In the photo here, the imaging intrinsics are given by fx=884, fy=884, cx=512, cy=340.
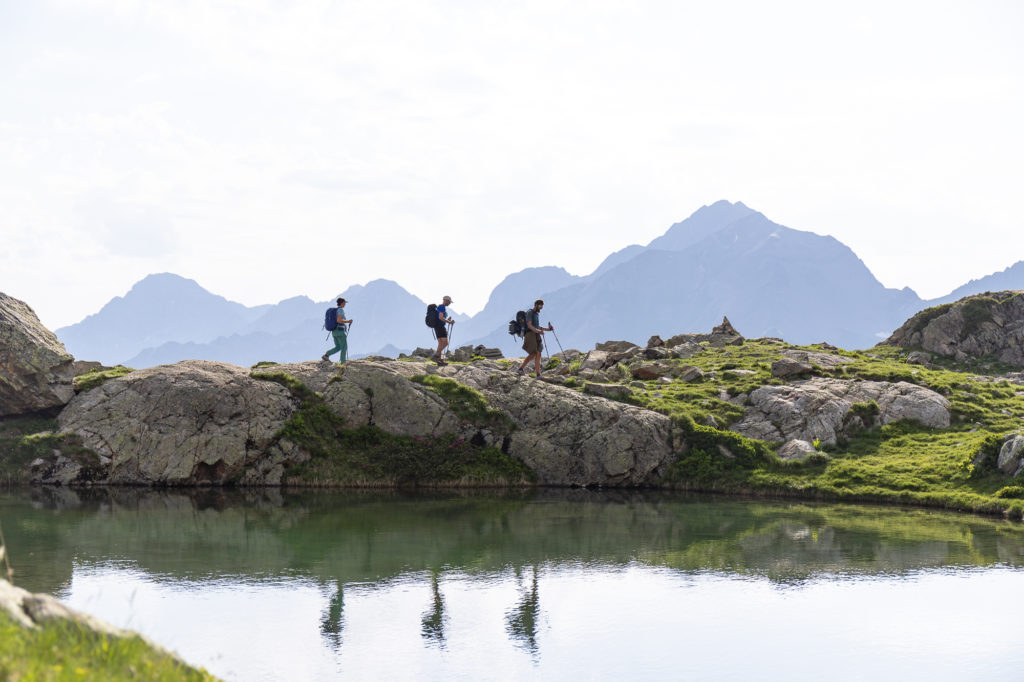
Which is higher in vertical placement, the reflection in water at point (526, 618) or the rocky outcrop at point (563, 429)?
the rocky outcrop at point (563, 429)

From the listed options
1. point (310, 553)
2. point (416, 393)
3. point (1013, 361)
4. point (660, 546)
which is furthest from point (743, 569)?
point (1013, 361)

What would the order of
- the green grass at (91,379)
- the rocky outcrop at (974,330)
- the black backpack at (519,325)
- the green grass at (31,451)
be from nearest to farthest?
the green grass at (31,451) → the green grass at (91,379) → the black backpack at (519,325) → the rocky outcrop at (974,330)

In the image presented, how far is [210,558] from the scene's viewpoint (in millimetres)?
29172

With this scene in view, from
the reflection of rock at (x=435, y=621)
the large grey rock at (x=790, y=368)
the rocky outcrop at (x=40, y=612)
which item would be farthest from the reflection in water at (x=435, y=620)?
the large grey rock at (x=790, y=368)

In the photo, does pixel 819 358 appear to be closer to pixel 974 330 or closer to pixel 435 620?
pixel 974 330

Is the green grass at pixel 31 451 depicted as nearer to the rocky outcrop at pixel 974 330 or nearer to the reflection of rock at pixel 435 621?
the reflection of rock at pixel 435 621

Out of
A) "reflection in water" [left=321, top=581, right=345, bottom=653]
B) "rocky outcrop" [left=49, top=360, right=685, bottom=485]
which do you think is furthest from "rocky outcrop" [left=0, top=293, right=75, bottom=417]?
"reflection in water" [left=321, top=581, right=345, bottom=653]

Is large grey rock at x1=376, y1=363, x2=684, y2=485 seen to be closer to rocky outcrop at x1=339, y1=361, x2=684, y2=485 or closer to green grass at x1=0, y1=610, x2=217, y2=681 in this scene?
rocky outcrop at x1=339, y1=361, x2=684, y2=485

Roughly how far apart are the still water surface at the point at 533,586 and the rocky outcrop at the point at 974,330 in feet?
151

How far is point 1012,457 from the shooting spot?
42406 mm

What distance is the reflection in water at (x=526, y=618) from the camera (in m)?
21.5

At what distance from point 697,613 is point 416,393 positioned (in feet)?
95.6

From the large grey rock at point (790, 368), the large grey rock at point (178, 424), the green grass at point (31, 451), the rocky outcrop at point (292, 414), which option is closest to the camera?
the green grass at point (31, 451)

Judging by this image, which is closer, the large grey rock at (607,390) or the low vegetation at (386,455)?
the low vegetation at (386,455)
